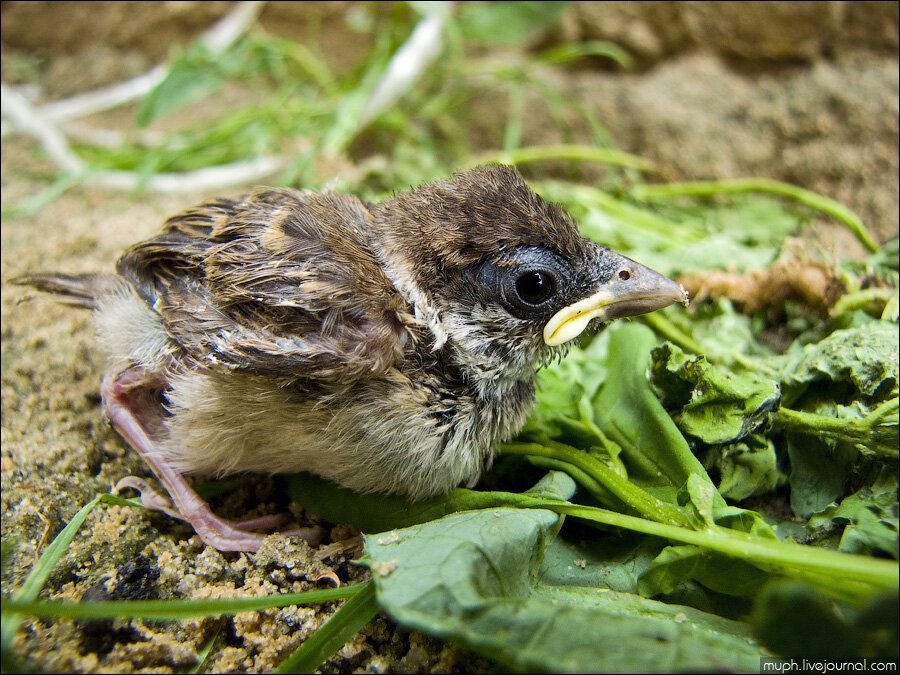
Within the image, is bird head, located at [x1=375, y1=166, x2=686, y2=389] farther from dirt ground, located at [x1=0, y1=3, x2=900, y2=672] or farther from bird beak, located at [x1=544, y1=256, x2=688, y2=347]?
dirt ground, located at [x1=0, y1=3, x2=900, y2=672]

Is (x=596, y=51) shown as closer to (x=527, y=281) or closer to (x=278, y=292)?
(x=527, y=281)

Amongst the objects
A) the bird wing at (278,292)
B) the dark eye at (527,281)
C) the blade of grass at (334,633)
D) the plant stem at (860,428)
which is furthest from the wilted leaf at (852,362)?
the blade of grass at (334,633)

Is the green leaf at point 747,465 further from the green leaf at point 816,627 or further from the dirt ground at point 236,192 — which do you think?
the dirt ground at point 236,192

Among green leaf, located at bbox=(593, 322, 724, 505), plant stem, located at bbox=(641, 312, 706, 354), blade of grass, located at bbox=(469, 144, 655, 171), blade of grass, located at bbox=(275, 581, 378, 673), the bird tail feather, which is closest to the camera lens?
blade of grass, located at bbox=(275, 581, 378, 673)

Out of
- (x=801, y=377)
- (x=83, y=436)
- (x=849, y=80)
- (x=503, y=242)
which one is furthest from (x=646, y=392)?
(x=849, y=80)

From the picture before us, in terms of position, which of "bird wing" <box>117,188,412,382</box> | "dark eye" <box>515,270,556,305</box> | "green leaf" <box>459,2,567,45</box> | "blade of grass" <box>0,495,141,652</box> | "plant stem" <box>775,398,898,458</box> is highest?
"green leaf" <box>459,2,567,45</box>

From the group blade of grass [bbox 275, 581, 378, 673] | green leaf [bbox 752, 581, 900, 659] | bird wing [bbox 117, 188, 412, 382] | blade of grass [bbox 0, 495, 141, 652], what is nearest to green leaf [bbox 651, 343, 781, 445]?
green leaf [bbox 752, 581, 900, 659]

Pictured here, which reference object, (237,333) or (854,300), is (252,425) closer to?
(237,333)
